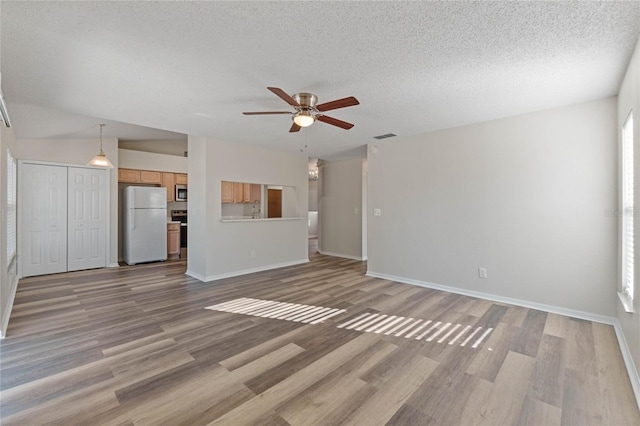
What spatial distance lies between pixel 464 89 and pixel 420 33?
3.77 feet

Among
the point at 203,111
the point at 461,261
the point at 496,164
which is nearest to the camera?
the point at 203,111

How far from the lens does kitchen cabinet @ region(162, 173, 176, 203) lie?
6.79 m

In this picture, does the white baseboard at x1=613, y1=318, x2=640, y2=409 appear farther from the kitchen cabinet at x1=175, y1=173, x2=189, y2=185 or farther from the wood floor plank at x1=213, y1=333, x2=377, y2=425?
the kitchen cabinet at x1=175, y1=173, x2=189, y2=185

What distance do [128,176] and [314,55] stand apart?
5.91 m

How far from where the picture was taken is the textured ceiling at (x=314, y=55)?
1.69m

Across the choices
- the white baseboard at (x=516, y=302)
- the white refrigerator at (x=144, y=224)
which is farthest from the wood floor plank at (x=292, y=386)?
the white refrigerator at (x=144, y=224)

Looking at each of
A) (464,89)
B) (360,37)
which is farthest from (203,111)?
(464,89)

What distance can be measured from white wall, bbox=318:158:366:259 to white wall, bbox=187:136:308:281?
162cm

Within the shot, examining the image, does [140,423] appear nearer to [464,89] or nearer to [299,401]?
[299,401]

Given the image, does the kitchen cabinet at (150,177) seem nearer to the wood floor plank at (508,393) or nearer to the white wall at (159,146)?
the white wall at (159,146)

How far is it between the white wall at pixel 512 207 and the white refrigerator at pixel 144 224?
4950 mm

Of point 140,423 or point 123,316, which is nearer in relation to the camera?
point 140,423

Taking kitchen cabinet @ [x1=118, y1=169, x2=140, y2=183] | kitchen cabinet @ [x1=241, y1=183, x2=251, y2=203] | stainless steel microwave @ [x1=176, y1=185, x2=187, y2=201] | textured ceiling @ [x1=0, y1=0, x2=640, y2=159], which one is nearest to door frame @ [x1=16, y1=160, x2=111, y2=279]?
kitchen cabinet @ [x1=118, y1=169, x2=140, y2=183]

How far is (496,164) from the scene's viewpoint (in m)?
3.66
